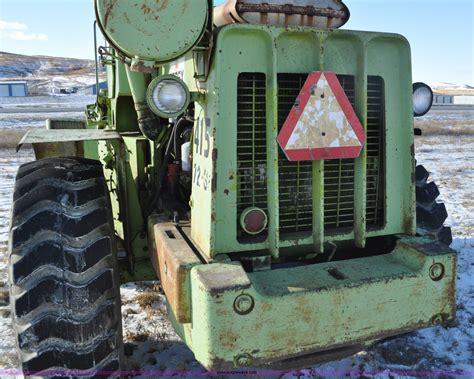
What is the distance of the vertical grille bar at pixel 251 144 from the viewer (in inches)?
107

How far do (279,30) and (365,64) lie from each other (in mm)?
587

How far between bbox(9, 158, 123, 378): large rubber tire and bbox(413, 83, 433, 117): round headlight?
7.61ft

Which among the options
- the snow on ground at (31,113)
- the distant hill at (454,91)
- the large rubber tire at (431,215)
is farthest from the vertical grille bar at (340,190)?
the distant hill at (454,91)

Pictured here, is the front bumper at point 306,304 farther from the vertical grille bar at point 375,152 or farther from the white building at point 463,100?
the white building at point 463,100

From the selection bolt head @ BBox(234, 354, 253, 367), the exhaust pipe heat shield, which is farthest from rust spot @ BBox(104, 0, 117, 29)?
bolt head @ BBox(234, 354, 253, 367)

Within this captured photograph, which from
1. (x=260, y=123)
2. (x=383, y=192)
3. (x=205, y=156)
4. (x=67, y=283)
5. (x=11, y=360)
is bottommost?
(x=11, y=360)

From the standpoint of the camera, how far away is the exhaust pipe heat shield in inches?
111

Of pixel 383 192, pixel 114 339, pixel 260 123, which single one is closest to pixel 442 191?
pixel 383 192

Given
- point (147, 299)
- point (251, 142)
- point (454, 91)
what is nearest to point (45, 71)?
point (454, 91)

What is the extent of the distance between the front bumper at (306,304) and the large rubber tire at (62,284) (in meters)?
0.38

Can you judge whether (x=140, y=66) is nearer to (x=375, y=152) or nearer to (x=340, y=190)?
(x=340, y=190)

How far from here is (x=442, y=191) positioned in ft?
30.4

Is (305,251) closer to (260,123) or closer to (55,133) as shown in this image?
(260,123)

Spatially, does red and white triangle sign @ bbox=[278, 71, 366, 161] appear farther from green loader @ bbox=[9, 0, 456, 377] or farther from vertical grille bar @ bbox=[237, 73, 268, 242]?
vertical grille bar @ bbox=[237, 73, 268, 242]
